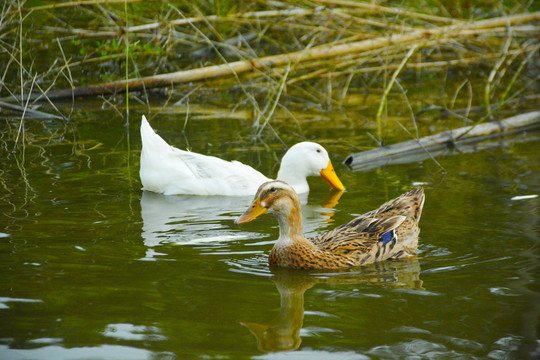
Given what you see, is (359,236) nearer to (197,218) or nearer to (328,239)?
(328,239)

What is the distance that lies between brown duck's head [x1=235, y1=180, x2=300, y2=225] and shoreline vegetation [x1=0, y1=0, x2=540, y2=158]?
13.7 feet

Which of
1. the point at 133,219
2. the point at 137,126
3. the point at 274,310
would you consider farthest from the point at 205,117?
the point at 274,310

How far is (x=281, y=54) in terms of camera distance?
12.4 metres

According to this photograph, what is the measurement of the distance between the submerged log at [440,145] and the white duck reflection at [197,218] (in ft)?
3.34

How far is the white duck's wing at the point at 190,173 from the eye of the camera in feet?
25.3

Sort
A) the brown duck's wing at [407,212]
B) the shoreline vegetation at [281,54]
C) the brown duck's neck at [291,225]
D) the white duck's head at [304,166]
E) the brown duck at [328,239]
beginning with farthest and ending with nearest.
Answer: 1. the shoreline vegetation at [281,54]
2. the white duck's head at [304,166]
3. the brown duck's wing at [407,212]
4. the brown duck's neck at [291,225]
5. the brown duck at [328,239]

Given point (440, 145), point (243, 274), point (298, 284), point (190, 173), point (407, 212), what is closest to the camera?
point (298, 284)

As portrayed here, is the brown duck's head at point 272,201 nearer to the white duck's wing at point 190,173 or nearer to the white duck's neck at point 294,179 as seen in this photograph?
the white duck's wing at point 190,173

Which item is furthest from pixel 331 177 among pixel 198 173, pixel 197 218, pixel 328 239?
pixel 328 239

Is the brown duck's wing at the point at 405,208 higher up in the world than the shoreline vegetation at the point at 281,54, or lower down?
lower down

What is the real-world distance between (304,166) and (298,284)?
3.17 metres

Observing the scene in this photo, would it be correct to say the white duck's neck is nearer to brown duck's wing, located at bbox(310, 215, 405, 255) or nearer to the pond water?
the pond water

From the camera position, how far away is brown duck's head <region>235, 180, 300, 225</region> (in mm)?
5566

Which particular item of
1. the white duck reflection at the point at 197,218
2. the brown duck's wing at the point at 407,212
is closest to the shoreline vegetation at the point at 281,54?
the white duck reflection at the point at 197,218
